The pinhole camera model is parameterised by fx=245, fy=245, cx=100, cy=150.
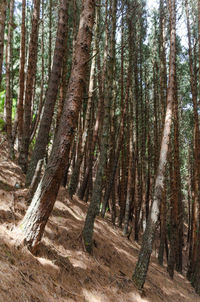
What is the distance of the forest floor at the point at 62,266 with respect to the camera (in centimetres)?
305

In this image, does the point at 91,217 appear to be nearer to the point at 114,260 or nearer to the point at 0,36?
the point at 114,260

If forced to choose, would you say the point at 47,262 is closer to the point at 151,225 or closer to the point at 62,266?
the point at 62,266

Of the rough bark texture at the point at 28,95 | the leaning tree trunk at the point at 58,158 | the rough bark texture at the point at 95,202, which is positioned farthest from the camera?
the rough bark texture at the point at 28,95

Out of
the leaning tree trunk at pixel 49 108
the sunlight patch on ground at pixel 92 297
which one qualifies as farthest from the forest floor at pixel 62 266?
the leaning tree trunk at pixel 49 108

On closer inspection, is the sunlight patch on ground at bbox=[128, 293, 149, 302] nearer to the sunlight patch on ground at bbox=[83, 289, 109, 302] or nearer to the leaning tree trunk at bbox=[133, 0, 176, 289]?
the leaning tree trunk at bbox=[133, 0, 176, 289]

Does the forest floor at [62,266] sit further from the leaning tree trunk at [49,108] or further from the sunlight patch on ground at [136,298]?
the leaning tree trunk at [49,108]

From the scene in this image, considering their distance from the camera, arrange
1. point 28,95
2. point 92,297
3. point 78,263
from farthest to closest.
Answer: point 28,95, point 78,263, point 92,297

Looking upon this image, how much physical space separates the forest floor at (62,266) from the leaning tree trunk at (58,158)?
0.96 feet

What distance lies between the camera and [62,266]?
411 centimetres

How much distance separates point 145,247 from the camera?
17.5 feet

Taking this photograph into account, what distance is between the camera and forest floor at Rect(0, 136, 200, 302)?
10.0 feet

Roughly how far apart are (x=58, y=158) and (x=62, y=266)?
185cm

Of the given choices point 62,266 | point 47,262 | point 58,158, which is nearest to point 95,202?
point 62,266

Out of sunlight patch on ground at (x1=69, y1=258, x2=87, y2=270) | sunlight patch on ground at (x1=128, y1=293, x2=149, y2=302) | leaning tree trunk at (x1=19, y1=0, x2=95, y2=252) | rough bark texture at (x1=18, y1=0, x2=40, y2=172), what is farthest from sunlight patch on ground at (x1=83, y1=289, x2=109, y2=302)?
rough bark texture at (x1=18, y1=0, x2=40, y2=172)
